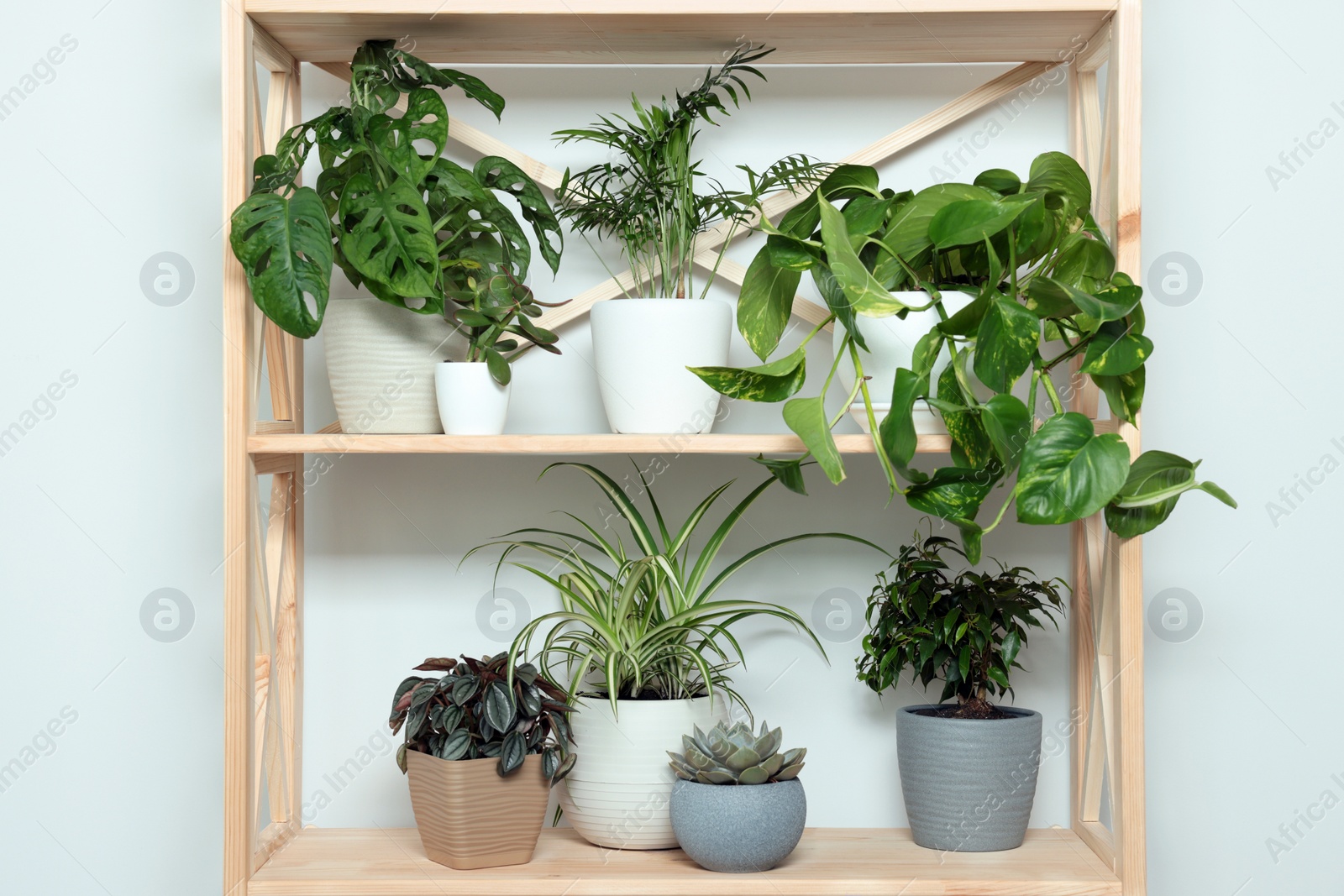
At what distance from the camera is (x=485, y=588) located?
1332 millimetres

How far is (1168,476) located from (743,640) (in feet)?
1.84

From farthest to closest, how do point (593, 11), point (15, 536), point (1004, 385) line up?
point (15, 536) < point (593, 11) < point (1004, 385)

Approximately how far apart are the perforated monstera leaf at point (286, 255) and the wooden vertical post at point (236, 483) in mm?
70

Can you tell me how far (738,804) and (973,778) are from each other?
0.28 metres

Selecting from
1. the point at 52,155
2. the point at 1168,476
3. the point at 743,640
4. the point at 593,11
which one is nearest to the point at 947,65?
the point at 593,11

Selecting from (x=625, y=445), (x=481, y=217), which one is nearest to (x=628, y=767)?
(x=625, y=445)

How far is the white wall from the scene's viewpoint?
1251mm

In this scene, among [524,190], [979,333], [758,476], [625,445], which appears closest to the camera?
[979,333]

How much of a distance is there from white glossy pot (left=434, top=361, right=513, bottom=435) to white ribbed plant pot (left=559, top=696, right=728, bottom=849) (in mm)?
332

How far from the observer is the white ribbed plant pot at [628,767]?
1.12m

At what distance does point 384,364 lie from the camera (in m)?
1.11

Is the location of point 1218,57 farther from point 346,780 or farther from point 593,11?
point 346,780

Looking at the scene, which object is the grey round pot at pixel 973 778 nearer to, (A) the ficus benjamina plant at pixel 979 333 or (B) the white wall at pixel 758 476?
(B) the white wall at pixel 758 476

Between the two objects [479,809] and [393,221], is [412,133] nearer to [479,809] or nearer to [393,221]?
[393,221]
